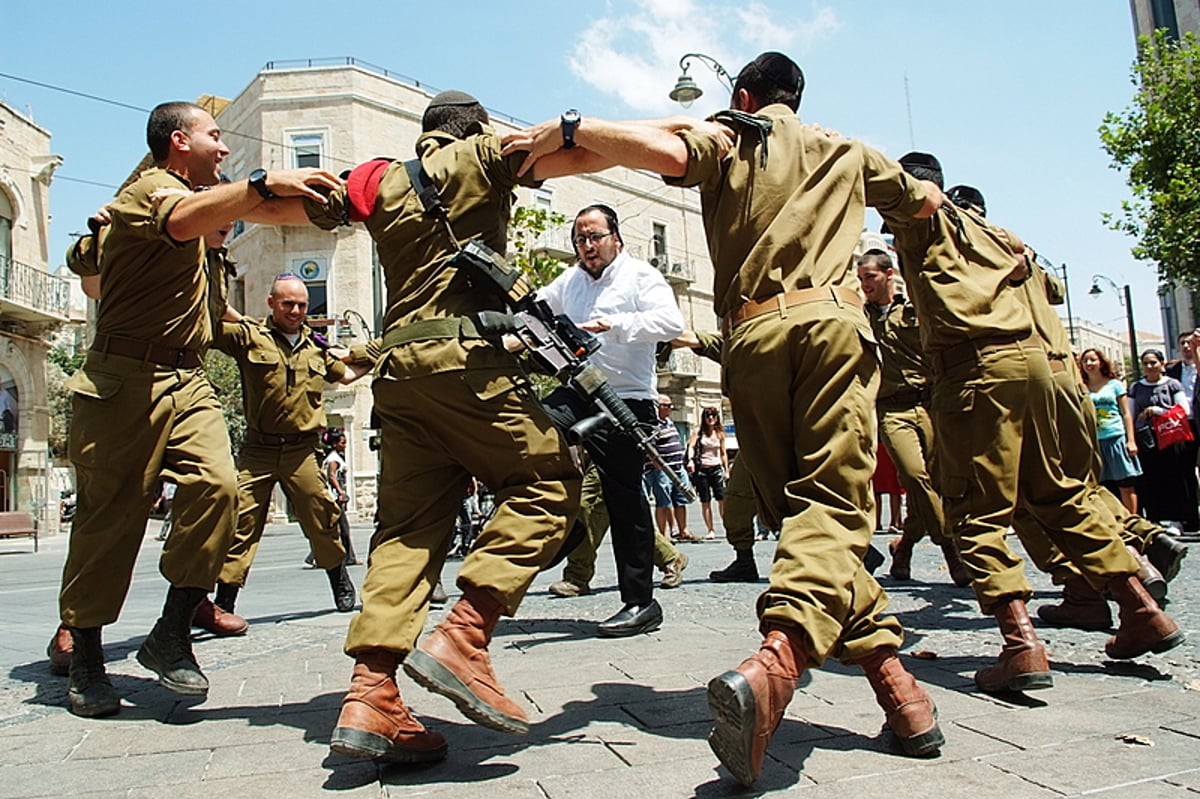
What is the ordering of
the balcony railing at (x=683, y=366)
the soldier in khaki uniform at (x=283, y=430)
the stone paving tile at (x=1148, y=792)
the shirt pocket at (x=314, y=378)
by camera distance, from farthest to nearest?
the balcony railing at (x=683, y=366) → the shirt pocket at (x=314, y=378) → the soldier in khaki uniform at (x=283, y=430) → the stone paving tile at (x=1148, y=792)

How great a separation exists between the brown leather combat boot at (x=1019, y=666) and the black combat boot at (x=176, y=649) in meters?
2.74

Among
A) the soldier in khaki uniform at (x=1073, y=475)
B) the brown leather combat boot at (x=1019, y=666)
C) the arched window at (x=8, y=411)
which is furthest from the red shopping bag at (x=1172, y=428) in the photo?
the arched window at (x=8, y=411)

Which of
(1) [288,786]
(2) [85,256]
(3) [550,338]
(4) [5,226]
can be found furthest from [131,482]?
(4) [5,226]

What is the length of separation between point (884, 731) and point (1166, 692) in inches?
47.6

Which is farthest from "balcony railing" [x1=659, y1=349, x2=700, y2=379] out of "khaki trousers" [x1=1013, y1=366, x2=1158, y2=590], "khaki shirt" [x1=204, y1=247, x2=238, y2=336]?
"khaki trousers" [x1=1013, y1=366, x2=1158, y2=590]

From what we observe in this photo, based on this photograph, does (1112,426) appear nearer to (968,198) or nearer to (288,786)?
(968,198)

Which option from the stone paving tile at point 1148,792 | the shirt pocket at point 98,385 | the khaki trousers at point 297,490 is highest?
the shirt pocket at point 98,385

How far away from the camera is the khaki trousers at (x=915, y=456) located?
5.58 meters

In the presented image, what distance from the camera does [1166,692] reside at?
312cm

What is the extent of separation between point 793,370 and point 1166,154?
105ft

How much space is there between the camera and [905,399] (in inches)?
228

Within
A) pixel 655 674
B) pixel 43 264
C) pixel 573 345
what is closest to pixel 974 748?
pixel 655 674

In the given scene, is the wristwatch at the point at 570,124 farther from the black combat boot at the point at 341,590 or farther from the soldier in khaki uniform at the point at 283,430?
the black combat boot at the point at 341,590

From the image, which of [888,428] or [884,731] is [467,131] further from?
[888,428]
